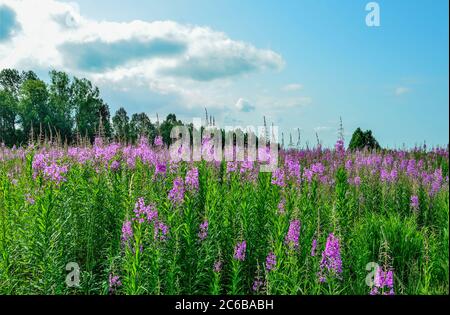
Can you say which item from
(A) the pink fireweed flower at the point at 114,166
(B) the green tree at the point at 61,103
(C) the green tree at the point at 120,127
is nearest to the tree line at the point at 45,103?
(B) the green tree at the point at 61,103

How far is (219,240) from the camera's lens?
546cm

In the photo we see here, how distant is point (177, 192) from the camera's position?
5121 millimetres

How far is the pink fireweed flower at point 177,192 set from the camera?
16.8ft

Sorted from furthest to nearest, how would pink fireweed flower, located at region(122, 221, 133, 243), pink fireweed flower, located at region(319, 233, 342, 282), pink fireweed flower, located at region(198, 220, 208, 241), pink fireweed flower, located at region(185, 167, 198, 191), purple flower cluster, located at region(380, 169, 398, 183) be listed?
purple flower cluster, located at region(380, 169, 398, 183)
pink fireweed flower, located at region(185, 167, 198, 191)
pink fireweed flower, located at region(198, 220, 208, 241)
pink fireweed flower, located at region(122, 221, 133, 243)
pink fireweed flower, located at region(319, 233, 342, 282)

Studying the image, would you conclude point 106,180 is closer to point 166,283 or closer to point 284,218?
point 166,283

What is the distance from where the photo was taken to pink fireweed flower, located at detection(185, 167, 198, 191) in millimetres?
5441

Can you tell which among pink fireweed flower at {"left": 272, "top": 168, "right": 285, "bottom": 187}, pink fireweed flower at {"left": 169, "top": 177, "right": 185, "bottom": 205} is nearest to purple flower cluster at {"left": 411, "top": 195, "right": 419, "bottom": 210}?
pink fireweed flower at {"left": 272, "top": 168, "right": 285, "bottom": 187}

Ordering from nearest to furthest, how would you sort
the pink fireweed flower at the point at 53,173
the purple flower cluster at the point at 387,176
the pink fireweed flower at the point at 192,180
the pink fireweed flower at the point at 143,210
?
the pink fireweed flower at the point at 143,210, the pink fireweed flower at the point at 192,180, the pink fireweed flower at the point at 53,173, the purple flower cluster at the point at 387,176

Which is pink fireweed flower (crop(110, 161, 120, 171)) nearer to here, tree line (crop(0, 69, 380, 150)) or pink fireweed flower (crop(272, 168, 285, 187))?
pink fireweed flower (crop(272, 168, 285, 187))

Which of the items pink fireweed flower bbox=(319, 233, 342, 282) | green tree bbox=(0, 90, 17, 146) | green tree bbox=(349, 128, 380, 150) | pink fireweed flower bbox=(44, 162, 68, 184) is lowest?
pink fireweed flower bbox=(319, 233, 342, 282)

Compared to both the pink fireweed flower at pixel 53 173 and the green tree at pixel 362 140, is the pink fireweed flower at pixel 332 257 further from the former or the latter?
the green tree at pixel 362 140

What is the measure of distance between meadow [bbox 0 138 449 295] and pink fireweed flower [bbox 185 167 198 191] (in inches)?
1.1

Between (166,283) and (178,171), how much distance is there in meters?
1.58

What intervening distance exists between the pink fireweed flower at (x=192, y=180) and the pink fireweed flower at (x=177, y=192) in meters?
0.25
